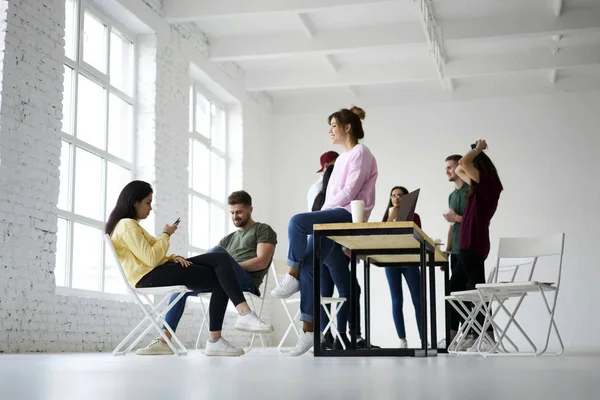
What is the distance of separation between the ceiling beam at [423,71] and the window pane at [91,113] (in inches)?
136

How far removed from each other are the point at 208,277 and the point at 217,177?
226 inches

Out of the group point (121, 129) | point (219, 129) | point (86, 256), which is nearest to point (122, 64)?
point (121, 129)

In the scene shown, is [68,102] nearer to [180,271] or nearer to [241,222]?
[241,222]

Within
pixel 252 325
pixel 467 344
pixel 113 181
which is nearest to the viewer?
pixel 252 325

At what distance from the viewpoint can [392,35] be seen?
350 inches

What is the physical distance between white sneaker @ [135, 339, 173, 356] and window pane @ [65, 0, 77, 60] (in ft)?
9.72

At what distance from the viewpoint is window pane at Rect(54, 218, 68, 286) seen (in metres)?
6.59

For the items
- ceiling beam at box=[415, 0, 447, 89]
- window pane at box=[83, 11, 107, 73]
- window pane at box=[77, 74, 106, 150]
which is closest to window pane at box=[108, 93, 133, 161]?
window pane at box=[77, 74, 106, 150]

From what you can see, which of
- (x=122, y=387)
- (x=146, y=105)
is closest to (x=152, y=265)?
(x=122, y=387)

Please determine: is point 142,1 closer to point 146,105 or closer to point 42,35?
point 146,105

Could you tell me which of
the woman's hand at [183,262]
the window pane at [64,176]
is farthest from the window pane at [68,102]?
the woman's hand at [183,262]

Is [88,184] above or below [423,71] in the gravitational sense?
below

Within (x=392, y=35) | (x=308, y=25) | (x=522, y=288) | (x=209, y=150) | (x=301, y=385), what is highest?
(x=308, y=25)

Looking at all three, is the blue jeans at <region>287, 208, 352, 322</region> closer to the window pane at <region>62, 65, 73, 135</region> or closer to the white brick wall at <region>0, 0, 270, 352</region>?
the white brick wall at <region>0, 0, 270, 352</region>
